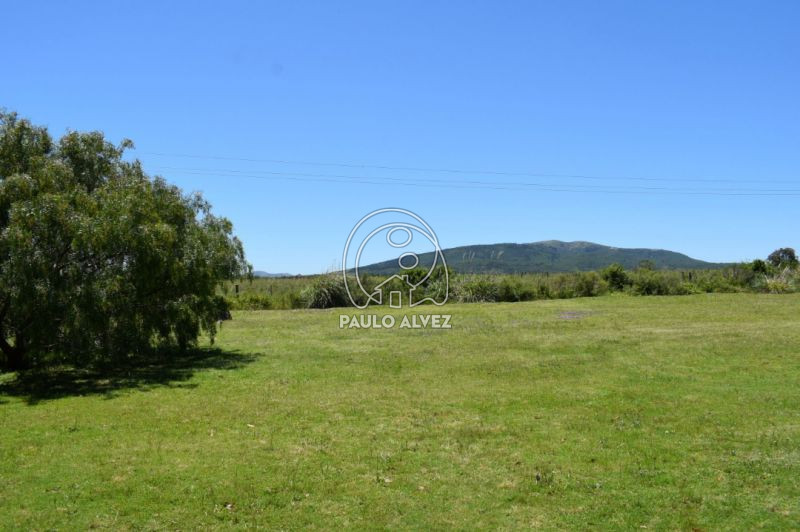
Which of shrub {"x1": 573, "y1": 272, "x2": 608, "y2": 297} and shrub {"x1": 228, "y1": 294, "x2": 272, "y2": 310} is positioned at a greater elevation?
shrub {"x1": 573, "y1": 272, "x2": 608, "y2": 297}

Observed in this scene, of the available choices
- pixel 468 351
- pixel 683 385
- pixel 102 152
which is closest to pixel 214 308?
pixel 102 152

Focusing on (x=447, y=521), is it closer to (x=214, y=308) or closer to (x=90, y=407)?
(x=90, y=407)

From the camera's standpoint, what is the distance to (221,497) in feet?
21.3

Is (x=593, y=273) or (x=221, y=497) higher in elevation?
(x=593, y=273)

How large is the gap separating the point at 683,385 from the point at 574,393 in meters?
2.15

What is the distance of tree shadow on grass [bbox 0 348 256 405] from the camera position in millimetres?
12523

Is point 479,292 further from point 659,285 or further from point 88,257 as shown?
point 88,257

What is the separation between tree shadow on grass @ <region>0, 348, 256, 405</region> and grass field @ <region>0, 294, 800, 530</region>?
12cm

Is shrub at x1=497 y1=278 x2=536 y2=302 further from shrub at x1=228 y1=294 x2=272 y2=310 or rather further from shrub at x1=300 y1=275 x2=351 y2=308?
shrub at x1=228 y1=294 x2=272 y2=310

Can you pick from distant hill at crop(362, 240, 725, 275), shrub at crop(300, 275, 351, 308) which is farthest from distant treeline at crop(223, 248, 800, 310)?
distant hill at crop(362, 240, 725, 275)

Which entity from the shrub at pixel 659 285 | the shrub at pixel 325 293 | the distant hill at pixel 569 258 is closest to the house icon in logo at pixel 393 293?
the shrub at pixel 325 293

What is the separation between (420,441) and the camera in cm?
852

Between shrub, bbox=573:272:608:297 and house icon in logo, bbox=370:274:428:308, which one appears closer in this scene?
house icon in logo, bbox=370:274:428:308

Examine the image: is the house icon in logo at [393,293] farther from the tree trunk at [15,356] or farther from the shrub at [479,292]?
the tree trunk at [15,356]
